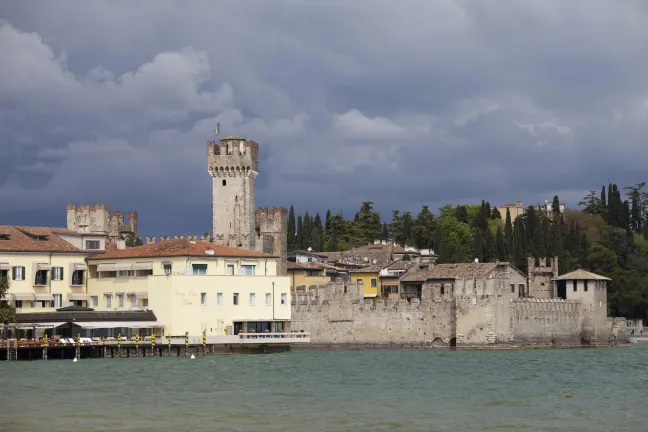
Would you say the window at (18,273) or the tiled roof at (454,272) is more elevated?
the tiled roof at (454,272)

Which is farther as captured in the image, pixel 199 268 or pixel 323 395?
pixel 199 268

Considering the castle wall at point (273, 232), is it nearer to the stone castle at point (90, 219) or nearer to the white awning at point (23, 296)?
the stone castle at point (90, 219)

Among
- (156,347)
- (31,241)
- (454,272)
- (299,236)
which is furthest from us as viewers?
(299,236)

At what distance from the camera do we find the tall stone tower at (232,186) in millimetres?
98438

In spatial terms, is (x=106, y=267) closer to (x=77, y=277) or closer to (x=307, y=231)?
(x=77, y=277)

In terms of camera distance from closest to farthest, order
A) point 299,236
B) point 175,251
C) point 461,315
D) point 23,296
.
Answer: point 23,296, point 175,251, point 461,315, point 299,236

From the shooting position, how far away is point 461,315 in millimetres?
84250

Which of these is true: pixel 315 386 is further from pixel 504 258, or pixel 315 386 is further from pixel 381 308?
pixel 504 258

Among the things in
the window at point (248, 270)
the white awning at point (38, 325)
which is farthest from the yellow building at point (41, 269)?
the window at point (248, 270)

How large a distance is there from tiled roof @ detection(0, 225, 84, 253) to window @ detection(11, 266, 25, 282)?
3.57 feet

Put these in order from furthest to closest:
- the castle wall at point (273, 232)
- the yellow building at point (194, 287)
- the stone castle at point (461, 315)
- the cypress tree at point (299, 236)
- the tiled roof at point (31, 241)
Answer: the cypress tree at point (299, 236)
the castle wall at point (273, 232)
the stone castle at point (461, 315)
the tiled roof at point (31, 241)
the yellow building at point (194, 287)

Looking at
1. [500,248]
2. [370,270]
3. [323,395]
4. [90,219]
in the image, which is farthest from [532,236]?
[323,395]

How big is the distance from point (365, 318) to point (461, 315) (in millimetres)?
7229

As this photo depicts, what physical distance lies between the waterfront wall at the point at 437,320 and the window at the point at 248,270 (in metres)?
10.3
